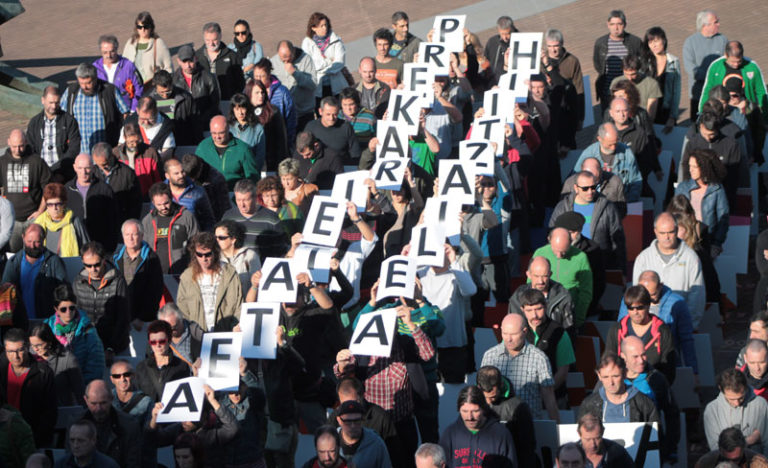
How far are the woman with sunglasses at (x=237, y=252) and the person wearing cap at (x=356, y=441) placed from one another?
9.06ft

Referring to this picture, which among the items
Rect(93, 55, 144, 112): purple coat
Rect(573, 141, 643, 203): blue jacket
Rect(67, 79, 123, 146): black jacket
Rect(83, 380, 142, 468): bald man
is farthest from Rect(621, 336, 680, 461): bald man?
Rect(93, 55, 144, 112): purple coat

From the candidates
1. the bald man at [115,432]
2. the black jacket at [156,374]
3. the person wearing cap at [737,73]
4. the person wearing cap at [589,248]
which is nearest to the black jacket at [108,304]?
the black jacket at [156,374]

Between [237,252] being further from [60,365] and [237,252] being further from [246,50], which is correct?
[246,50]

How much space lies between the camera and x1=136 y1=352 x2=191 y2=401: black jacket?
36.0ft

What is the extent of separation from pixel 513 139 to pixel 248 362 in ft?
16.4

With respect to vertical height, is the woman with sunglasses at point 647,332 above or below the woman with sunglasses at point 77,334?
below

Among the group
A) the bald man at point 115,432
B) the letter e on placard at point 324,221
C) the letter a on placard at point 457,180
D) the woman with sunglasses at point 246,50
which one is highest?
the woman with sunglasses at point 246,50

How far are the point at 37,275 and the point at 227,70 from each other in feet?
19.4

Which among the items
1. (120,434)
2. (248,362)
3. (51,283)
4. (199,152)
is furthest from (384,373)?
(199,152)

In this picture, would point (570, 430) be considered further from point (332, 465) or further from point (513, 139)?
point (513, 139)

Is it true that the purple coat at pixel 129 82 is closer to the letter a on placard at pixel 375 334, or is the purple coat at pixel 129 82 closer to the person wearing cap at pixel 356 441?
the letter a on placard at pixel 375 334

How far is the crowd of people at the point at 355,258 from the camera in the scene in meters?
10.5

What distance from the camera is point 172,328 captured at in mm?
11391

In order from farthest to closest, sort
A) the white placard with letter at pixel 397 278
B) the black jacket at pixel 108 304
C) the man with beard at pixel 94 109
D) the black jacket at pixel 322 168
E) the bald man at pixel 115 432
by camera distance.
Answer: the man with beard at pixel 94 109 → the black jacket at pixel 322 168 → the black jacket at pixel 108 304 → the white placard with letter at pixel 397 278 → the bald man at pixel 115 432
